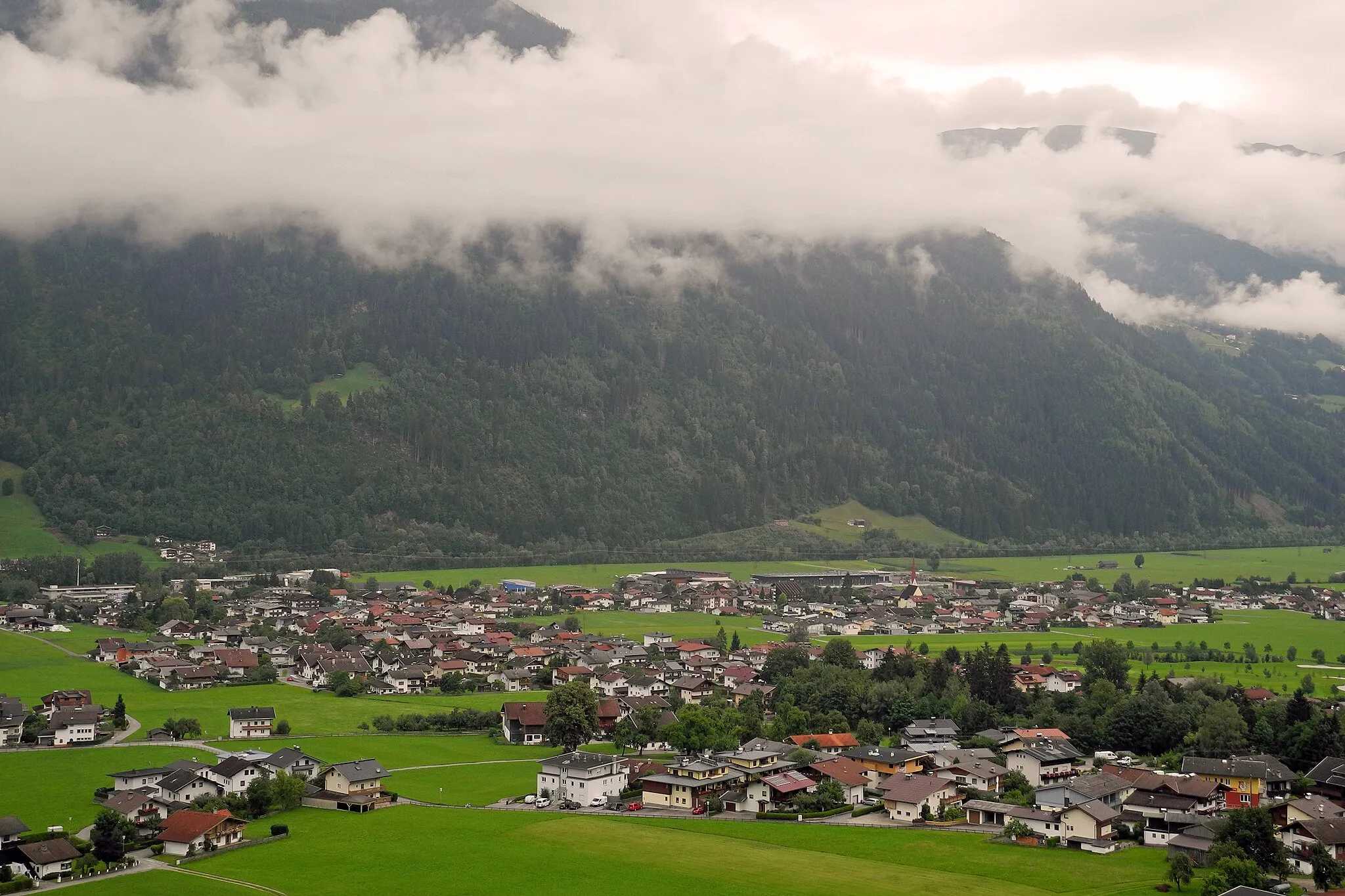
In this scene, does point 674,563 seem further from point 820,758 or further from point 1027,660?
point 820,758

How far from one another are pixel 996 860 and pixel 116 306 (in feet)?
512

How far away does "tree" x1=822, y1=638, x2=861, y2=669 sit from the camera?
80.4 meters

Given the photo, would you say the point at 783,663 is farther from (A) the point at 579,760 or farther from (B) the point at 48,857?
(B) the point at 48,857

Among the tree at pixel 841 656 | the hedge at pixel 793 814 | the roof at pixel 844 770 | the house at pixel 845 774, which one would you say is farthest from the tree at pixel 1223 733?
the tree at pixel 841 656

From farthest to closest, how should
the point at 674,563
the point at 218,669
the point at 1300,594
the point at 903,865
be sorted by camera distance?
the point at 674,563
the point at 1300,594
the point at 218,669
the point at 903,865

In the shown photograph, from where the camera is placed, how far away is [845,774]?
187 feet

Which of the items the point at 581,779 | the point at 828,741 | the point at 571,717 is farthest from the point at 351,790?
the point at 828,741

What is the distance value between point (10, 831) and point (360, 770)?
1288 cm

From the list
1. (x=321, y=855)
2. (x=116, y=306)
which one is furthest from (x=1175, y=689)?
(x=116, y=306)

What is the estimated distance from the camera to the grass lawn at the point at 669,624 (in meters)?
102

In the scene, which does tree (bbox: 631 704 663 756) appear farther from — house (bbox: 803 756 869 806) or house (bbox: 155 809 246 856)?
house (bbox: 155 809 246 856)

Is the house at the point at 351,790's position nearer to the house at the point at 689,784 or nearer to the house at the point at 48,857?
the house at the point at 689,784

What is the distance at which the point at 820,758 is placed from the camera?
6028cm

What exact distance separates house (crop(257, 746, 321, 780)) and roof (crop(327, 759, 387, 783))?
185cm
